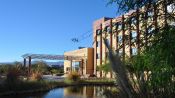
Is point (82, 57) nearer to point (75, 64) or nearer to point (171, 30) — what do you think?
point (75, 64)

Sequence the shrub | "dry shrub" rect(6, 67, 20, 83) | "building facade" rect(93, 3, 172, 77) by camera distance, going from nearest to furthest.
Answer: "building facade" rect(93, 3, 172, 77) → "dry shrub" rect(6, 67, 20, 83) → the shrub

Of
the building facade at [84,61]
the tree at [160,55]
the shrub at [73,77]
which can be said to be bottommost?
the tree at [160,55]

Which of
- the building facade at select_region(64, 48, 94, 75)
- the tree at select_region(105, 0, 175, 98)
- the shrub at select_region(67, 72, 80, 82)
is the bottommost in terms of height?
the tree at select_region(105, 0, 175, 98)

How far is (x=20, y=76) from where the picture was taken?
1528 inches

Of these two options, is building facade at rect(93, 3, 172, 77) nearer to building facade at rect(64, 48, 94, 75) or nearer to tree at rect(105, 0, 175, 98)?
tree at rect(105, 0, 175, 98)

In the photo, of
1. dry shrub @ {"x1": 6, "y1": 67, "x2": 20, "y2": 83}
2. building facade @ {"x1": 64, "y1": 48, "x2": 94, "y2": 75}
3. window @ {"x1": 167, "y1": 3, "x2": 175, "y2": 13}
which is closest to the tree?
window @ {"x1": 167, "y1": 3, "x2": 175, "y2": 13}

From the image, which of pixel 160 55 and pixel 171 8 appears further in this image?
pixel 171 8

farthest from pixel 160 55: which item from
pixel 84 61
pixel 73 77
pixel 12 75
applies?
pixel 84 61

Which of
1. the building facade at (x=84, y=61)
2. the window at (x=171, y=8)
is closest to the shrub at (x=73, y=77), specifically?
the building facade at (x=84, y=61)

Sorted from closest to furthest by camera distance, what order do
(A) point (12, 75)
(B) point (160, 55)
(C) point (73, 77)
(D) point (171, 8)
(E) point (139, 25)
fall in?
(B) point (160, 55) < (D) point (171, 8) < (E) point (139, 25) < (A) point (12, 75) < (C) point (73, 77)

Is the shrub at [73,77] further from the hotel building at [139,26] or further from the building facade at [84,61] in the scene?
the hotel building at [139,26]

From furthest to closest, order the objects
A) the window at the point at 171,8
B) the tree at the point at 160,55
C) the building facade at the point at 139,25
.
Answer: the building facade at the point at 139,25, the window at the point at 171,8, the tree at the point at 160,55

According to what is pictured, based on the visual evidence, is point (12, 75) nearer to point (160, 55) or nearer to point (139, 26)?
point (139, 26)

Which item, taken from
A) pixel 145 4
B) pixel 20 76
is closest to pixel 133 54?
pixel 145 4
